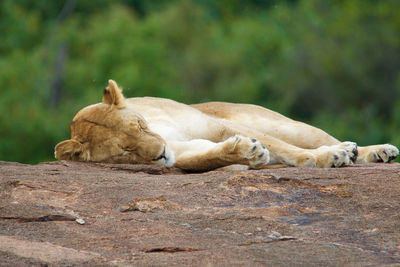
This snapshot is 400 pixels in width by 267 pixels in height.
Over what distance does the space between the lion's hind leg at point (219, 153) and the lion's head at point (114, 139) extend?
4.3 inches

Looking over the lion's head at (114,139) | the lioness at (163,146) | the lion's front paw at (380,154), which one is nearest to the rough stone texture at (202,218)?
the lioness at (163,146)

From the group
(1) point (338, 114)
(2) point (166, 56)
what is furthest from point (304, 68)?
(2) point (166, 56)

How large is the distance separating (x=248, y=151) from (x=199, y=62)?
2667 cm

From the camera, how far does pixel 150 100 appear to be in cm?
583

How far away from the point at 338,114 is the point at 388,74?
6.54 ft

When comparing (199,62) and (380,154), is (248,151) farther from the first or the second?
(199,62)

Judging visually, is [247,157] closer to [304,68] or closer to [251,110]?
[251,110]

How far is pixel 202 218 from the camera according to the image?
3492 millimetres

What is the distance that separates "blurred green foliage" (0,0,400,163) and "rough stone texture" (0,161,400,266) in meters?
18.0

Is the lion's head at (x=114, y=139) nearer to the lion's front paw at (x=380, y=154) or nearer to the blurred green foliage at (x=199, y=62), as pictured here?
the lion's front paw at (x=380, y=154)

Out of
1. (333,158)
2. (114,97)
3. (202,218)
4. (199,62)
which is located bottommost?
(202,218)

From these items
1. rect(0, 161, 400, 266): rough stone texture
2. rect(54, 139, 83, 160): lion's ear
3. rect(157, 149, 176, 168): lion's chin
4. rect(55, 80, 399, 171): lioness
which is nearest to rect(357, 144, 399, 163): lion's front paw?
rect(55, 80, 399, 171): lioness

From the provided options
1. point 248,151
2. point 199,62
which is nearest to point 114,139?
point 248,151

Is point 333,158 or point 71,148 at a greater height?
point 71,148
